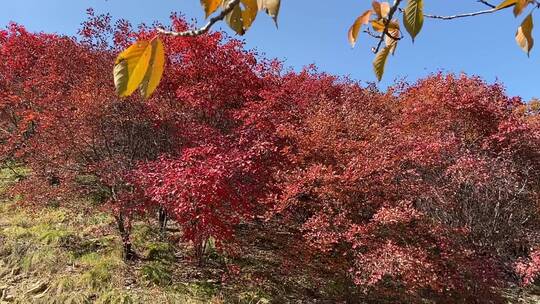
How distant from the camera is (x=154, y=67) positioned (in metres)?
0.74

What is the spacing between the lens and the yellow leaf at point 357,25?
3.28ft

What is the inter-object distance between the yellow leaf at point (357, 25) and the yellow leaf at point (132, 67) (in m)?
0.49

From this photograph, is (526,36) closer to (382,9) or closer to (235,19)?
(382,9)

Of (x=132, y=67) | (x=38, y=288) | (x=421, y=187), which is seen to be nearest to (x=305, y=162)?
(x=421, y=187)

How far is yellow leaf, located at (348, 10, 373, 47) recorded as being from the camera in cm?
100

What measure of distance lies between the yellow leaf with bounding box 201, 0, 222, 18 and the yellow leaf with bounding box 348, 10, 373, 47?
34 centimetres

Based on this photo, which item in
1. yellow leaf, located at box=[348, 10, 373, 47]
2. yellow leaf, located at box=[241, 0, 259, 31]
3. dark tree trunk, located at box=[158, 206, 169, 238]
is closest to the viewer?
yellow leaf, located at box=[241, 0, 259, 31]

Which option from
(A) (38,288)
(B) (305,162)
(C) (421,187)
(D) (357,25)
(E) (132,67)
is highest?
(B) (305,162)

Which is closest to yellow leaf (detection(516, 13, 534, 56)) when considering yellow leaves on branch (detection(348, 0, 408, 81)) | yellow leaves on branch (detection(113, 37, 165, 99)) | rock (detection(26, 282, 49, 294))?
→ yellow leaves on branch (detection(348, 0, 408, 81))

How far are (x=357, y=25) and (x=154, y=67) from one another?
0.48 metres

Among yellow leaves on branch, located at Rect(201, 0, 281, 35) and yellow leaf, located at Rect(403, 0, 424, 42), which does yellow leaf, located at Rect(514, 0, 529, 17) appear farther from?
yellow leaves on branch, located at Rect(201, 0, 281, 35)

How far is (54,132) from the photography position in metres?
9.70

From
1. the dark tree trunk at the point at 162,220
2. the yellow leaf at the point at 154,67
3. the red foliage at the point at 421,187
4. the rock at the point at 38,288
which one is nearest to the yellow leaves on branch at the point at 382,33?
the yellow leaf at the point at 154,67

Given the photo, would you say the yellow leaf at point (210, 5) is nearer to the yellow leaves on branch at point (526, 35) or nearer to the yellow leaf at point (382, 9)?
the yellow leaf at point (382, 9)
